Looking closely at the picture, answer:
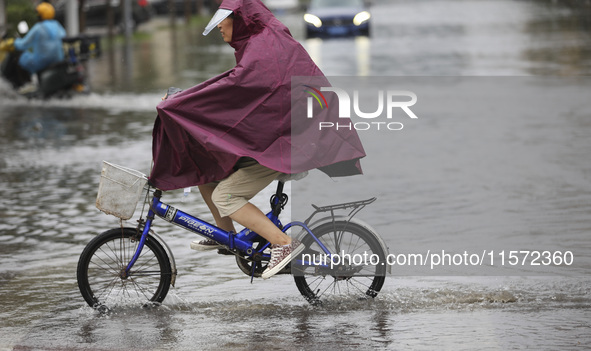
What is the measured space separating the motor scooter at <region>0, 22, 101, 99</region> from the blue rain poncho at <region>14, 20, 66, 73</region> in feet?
0.42

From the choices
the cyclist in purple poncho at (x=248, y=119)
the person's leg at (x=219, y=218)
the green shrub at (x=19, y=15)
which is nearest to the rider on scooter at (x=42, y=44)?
the green shrub at (x=19, y=15)

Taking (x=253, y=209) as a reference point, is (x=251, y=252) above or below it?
below

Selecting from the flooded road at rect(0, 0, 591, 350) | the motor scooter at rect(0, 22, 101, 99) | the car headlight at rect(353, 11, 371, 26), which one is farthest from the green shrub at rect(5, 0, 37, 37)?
the motor scooter at rect(0, 22, 101, 99)

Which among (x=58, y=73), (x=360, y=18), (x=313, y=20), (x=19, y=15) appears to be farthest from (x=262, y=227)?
(x=360, y=18)

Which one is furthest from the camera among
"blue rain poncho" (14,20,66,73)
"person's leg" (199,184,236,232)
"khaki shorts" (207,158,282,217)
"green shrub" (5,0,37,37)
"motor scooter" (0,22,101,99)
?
"green shrub" (5,0,37,37)

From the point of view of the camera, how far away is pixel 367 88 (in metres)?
17.9

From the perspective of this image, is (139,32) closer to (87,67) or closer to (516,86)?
(87,67)

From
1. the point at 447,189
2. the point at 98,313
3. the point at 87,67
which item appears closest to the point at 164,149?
the point at 98,313

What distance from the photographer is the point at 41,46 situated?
17.2 meters

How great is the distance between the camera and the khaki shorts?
239 inches

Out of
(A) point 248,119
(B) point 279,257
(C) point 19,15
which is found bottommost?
(B) point 279,257

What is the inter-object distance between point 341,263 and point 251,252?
0.55 m

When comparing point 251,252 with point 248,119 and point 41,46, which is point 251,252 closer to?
point 248,119

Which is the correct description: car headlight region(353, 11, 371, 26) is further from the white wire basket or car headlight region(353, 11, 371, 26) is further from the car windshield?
the white wire basket
